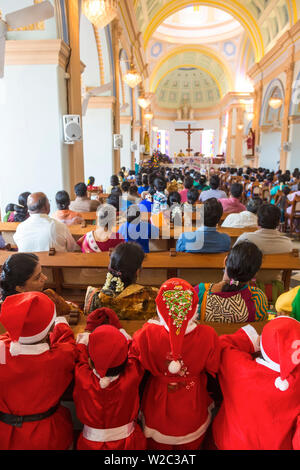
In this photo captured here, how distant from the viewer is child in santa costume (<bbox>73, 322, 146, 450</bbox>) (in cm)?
121

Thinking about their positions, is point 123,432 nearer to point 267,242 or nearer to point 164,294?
point 164,294

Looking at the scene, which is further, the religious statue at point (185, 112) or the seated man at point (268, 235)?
the religious statue at point (185, 112)

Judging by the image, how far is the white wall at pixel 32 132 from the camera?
5.27m

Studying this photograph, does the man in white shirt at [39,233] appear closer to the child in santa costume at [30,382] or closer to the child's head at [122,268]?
the child's head at [122,268]

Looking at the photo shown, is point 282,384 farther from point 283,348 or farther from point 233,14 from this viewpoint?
point 233,14

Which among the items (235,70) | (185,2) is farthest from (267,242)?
(235,70)

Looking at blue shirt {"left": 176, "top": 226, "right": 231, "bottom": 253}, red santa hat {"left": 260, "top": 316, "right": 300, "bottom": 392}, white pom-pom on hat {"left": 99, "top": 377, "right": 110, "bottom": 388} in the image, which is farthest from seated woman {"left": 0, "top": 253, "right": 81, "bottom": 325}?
blue shirt {"left": 176, "top": 226, "right": 231, "bottom": 253}

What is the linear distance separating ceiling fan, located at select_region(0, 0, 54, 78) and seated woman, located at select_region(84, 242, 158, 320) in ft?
10.1

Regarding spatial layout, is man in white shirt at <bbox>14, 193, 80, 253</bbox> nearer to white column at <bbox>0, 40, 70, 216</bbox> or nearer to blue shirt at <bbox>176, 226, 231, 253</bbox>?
blue shirt at <bbox>176, 226, 231, 253</bbox>

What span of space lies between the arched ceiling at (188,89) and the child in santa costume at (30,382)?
27136 millimetres

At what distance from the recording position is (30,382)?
4.09ft

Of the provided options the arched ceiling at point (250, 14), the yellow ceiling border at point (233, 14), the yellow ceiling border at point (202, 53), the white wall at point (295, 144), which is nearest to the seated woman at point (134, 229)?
the white wall at point (295, 144)

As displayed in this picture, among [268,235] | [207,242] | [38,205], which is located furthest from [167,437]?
[38,205]

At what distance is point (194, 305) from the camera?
1.29 meters
